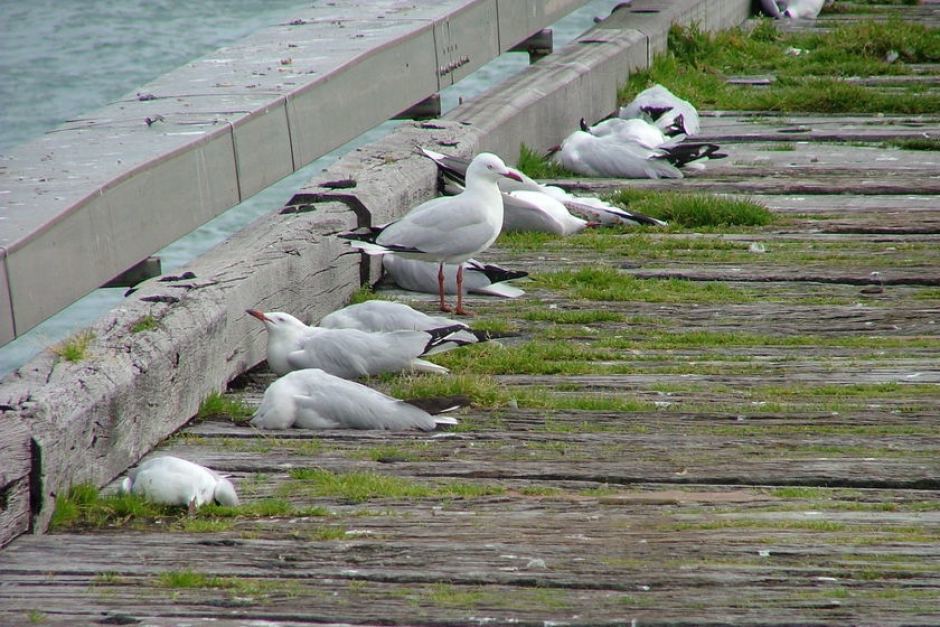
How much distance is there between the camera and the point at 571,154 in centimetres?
697

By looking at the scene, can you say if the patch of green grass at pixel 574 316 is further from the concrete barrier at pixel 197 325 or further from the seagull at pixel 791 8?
the seagull at pixel 791 8

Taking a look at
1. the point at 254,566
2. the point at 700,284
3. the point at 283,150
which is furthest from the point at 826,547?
the point at 283,150

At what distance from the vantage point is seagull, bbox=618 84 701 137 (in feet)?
24.6

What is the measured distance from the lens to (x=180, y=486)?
3496 mm

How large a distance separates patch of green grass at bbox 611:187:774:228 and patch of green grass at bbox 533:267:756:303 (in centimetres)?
84

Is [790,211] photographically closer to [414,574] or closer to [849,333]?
[849,333]

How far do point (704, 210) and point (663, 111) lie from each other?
1.47m

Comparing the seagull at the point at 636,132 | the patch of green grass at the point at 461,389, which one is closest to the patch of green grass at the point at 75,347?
the patch of green grass at the point at 461,389

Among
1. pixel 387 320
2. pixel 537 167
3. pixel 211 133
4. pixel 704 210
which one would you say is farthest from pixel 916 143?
pixel 211 133

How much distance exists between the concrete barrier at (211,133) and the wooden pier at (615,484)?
0.62 m

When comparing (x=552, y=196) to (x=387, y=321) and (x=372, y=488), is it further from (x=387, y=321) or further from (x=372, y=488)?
(x=372, y=488)

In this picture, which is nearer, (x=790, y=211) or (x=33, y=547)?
(x=33, y=547)

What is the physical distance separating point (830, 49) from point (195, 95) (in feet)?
17.2

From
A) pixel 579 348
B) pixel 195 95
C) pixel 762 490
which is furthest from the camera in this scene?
pixel 195 95
